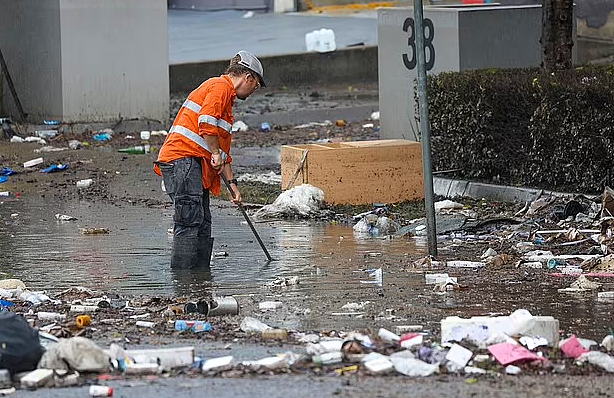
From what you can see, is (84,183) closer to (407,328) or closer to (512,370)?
(407,328)

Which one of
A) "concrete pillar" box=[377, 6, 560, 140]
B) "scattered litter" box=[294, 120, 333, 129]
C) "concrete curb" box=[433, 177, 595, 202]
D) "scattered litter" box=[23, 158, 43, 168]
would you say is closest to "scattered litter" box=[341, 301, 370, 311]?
"concrete curb" box=[433, 177, 595, 202]

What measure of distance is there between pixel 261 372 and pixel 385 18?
892 centimetres

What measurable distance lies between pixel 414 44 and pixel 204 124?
17.8ft

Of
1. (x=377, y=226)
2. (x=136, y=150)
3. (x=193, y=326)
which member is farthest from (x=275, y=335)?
(x=136, y=150)

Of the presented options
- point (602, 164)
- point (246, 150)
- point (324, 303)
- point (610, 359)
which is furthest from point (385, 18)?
point (610, 359)

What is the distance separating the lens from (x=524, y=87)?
36.8 feet

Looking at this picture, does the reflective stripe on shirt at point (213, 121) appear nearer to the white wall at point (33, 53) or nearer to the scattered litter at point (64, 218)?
the scattered litter at point (64, 218)

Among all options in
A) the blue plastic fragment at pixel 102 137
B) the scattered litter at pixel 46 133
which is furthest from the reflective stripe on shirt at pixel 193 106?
the scattered litter at pixel 46 133

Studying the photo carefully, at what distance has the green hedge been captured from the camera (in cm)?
1053

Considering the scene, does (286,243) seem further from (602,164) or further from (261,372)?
(261,372)

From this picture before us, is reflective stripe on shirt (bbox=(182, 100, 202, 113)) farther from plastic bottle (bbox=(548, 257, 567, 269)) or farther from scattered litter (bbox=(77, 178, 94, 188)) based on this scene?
scattered litter (bbox=(77, 178, 94, 188))

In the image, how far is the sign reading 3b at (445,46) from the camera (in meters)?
13.4

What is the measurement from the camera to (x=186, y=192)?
885cm

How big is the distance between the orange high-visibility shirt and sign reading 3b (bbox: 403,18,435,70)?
496cm
